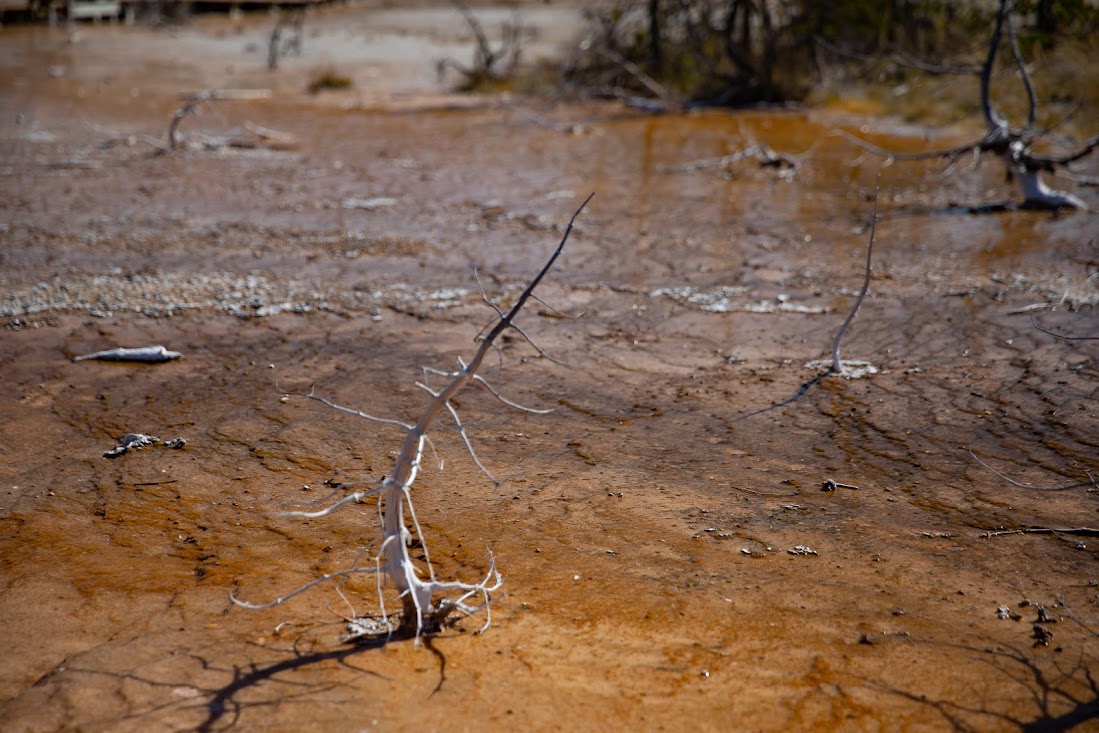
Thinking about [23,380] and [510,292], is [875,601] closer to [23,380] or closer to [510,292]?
[510,292]

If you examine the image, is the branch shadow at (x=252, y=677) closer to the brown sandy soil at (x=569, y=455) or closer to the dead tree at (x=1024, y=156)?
the brown sandy soil at (x=569, y=455)

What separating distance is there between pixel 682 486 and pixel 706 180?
17.2ft

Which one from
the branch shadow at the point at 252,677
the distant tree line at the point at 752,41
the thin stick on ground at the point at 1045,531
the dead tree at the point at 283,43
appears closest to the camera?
the branch shadow at the point at 252,677

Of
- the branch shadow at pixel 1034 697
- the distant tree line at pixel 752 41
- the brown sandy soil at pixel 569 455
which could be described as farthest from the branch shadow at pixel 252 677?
the distant tree line at pixel 752 41

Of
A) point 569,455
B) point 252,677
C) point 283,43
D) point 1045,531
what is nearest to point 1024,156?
point 1045,531

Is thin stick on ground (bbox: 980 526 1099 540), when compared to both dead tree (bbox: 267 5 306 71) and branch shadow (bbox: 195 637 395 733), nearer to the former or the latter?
branch shadow (bbox: 195 637 395 733)

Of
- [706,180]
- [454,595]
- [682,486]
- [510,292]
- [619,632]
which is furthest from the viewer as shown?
[706,180]

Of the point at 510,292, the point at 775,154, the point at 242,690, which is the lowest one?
the point at 242,690

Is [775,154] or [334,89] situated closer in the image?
[775,154]

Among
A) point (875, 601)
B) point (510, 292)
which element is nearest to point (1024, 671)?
point (875, 601)

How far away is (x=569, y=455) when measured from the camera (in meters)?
3.97

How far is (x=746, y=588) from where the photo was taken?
3074 millimetres

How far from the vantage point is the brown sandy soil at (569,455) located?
2.64m

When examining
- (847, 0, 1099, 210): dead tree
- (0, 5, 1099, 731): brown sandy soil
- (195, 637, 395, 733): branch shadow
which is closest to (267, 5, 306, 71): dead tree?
(0, 5, 1099, 731): brown sandy soil
